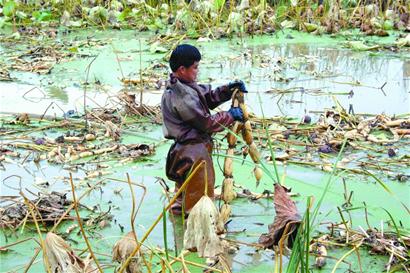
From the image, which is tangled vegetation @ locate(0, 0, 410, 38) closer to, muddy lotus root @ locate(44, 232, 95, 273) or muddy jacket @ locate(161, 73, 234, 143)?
muddy jacket @ locate(161, 73, 234, 143)

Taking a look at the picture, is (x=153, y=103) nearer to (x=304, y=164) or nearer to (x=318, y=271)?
(x=304, y=164)

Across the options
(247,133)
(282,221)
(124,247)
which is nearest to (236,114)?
(247,133)

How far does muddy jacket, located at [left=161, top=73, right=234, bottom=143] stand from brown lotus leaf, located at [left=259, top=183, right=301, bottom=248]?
1.35m

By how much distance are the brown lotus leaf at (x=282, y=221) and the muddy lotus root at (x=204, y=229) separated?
0.27m

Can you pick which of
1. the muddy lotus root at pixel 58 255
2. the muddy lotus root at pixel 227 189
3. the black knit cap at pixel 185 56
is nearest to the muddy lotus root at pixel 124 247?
the muddy lotus root at pixel 58 255

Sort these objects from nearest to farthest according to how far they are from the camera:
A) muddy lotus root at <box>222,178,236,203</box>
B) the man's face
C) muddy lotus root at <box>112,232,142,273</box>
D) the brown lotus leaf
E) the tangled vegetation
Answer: muddy lotus root at <box>112,232,142,273</box>, the brown lotus leaf, muddy lotus root at <box>222,178,236,203</box>, the man's face, the tangled vegetation

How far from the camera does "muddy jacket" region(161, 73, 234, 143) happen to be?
3852 millimetres

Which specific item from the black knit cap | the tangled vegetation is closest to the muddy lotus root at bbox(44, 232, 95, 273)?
the black knit cap

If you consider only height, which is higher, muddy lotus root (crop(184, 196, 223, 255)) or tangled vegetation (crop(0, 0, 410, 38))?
muddy lotus root (crop(184, 196, 223, 255))

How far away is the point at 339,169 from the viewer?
481 cm

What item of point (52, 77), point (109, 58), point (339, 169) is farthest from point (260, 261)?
point (109, 58)

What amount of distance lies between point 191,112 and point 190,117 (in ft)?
0.10

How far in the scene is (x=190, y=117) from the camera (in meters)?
3.87

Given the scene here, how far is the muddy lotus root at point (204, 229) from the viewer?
2186 mm
